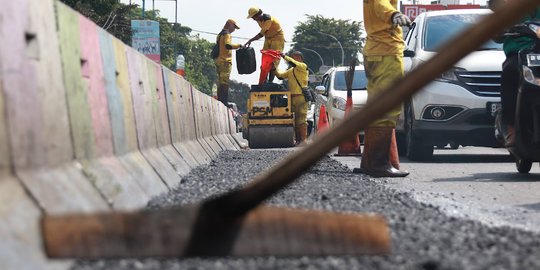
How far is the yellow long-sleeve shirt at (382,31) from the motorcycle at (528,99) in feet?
3.93

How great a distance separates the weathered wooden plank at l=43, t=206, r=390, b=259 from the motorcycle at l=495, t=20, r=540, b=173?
597 centimetres

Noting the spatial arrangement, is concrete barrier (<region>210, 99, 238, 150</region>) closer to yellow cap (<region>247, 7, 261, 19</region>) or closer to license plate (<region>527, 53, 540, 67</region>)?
yellow cap (<region>247, 7, 261, 19</region>)

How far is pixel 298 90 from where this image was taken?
22406mm

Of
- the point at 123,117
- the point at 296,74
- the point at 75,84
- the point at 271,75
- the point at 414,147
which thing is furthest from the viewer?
the point at 271,75

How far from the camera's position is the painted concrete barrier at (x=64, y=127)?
3953 millimetres

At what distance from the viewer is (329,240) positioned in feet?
13.8

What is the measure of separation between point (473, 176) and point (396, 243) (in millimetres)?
6480

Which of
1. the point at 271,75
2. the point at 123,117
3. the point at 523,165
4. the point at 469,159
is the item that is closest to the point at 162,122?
the point at 123,117

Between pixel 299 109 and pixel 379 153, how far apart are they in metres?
11.8

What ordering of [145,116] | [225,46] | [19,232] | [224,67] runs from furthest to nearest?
1. [224,67]
2. [225,46]
3. [145,116]
4. [19,232]

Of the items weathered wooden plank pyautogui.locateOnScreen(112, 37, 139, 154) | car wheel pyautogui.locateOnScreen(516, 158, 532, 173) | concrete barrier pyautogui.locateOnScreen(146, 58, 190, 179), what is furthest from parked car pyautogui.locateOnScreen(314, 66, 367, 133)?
weathered wooden plank pyautogui.locateOnScreen(112, 37, 139, 154)

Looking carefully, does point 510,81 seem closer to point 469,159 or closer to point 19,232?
point 469,159

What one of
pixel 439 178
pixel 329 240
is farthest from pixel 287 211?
pixel 439 178

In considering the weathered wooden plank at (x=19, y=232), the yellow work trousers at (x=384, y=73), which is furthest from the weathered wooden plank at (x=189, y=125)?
the weathered wooden plank at (x=19, y=232)
